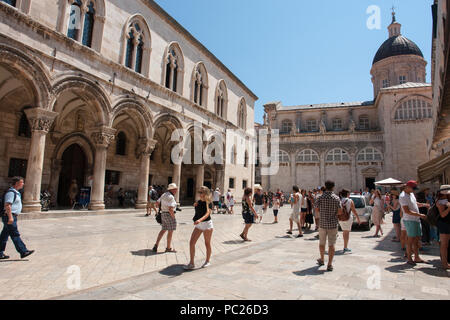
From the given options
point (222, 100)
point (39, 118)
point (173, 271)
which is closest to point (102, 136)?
point (39, 118)

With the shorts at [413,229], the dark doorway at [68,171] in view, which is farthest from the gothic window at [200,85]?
the shorts at [413,229]

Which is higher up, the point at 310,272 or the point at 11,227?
the point at 11,227

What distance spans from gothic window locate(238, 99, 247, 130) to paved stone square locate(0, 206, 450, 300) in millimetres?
21972

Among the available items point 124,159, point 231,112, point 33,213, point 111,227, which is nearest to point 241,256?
point 111,227

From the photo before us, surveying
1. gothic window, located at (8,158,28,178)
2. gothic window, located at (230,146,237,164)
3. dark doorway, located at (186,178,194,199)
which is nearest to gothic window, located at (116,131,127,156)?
gothic window, located at (8,158,28,178)

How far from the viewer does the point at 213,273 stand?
4.70 metres

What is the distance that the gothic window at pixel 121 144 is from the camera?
19141 mm

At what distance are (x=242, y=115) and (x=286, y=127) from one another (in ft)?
63.0

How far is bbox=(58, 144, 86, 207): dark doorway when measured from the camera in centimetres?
1630

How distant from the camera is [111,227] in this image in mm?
9711

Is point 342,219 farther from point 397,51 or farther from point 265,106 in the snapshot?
point 397,51

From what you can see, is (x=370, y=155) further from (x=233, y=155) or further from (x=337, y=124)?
(x=233, y=155)

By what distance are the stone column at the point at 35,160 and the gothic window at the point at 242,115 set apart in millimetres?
19602
